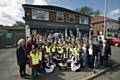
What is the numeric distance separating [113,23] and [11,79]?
41299 mm

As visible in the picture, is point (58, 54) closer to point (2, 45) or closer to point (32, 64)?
point (32, 64)

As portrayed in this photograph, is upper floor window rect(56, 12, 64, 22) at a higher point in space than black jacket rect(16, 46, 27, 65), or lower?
higher

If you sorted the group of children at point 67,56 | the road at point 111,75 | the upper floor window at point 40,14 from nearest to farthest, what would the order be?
the road at point 111,75, the group of children at point 67,56, the upper floor window at point 40,14

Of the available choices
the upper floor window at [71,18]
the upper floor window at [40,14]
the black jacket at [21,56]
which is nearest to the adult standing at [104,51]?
the black jacket at [21,56]

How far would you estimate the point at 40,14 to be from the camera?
85.4 feet

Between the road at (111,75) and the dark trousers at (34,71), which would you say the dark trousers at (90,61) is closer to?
the road at (111,75)

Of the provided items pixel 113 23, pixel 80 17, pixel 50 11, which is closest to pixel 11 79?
pixel 50 11

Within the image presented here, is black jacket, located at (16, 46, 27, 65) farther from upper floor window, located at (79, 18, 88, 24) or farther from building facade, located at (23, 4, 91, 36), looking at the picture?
upper floor window, located at (79, 18, 88, 24)

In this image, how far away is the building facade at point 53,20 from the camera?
81.4ft

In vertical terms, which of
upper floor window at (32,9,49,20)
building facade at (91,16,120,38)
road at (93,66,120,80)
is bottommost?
road at (93,66,120,80)

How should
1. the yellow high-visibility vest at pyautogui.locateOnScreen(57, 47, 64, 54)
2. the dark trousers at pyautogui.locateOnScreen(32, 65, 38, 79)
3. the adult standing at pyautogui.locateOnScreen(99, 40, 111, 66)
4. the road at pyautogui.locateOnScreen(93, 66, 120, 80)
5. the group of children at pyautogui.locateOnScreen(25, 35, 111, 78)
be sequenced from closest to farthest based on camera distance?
1. the dark trousers at pyautogui.locateOnScreen(32, 65, 38, 79)
2. the road at pyautogui.locateOnScreen(93, 66, 120, 80)
3. the group of children at pyautogui.locateOnScreen(25, 35, 111, 78)
4. the yellow high-visibility vest at pyautogui.locateOnScreen(57, 47, 64, 54)
5. the adult standing at pyautogui.locateOnScreen(99, 40, 111, 66)

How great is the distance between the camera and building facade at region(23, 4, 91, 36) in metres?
24.8

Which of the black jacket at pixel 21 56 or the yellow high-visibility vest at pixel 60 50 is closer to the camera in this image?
the black jacket at pixel 21 56

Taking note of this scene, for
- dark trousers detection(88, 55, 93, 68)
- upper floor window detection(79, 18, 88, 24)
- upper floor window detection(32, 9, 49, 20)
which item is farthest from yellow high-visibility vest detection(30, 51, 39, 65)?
upper floor window detection(79, 18, 88, 24)
